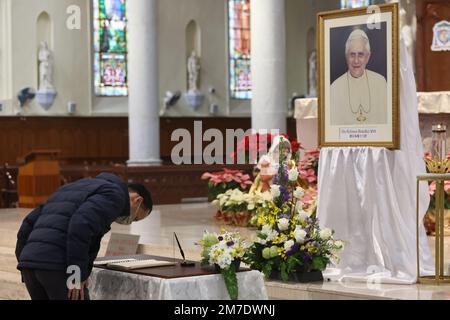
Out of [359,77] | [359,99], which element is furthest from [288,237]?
[359,77]

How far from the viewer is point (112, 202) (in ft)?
19.4

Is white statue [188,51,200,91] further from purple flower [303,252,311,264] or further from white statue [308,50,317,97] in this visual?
purple flower [303,252,311,264]

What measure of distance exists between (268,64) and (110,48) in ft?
27.1

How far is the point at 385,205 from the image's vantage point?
808 centimetres

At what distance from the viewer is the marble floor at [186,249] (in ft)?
24.4

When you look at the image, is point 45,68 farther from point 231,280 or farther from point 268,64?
point 231,280

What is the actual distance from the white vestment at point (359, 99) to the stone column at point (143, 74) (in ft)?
31.7

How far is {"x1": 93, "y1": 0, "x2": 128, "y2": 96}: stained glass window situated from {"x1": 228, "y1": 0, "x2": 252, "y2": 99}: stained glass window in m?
3.02

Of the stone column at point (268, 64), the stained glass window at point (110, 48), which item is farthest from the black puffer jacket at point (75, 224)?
the stained glass window at point (110, 48)

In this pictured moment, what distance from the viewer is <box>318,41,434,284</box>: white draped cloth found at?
26.4ft

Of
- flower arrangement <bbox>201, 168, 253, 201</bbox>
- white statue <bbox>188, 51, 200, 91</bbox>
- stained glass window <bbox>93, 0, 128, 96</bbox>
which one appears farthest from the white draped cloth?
white statue <bbox>188, 51, 200, 91</bbox>
